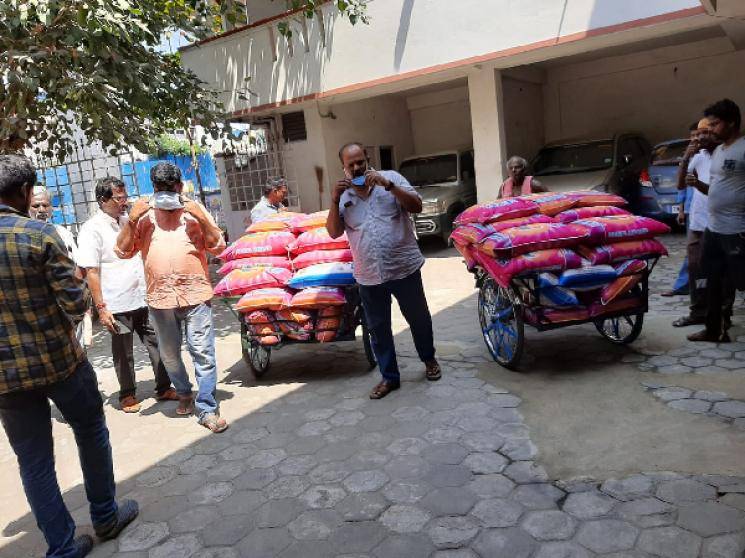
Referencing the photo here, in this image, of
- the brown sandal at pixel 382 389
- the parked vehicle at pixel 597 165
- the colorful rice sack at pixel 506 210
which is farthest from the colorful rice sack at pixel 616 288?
the parked vehicle at pixel 597 165

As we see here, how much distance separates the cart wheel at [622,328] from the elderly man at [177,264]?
2.93m

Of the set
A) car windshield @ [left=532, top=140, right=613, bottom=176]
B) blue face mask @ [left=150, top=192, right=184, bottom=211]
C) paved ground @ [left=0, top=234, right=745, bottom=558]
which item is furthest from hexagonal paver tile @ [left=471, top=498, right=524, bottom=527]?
car windshield @ [left=532, top=140, right=613, bottom=176]

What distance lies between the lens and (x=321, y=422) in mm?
3977

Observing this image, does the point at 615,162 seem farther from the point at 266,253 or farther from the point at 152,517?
the point at 152,517

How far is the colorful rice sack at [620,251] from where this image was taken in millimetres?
4055

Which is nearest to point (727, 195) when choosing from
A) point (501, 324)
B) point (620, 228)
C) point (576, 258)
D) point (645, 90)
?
point (620, 228)

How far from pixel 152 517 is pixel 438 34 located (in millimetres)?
8037

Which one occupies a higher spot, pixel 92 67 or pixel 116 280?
pixel 92 67

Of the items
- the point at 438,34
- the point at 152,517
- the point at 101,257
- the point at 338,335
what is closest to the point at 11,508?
the point at 152,517

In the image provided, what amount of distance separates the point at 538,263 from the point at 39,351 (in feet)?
9.71

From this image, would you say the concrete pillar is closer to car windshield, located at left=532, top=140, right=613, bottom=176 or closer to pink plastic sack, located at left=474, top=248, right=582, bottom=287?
car windshield, located at left=532, top=140, right=613, bottom=176

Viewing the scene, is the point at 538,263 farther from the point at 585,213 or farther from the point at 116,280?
the point at 116,280

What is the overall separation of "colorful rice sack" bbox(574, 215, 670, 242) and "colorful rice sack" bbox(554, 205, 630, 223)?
0.32 feet

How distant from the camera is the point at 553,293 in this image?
4023 mm
